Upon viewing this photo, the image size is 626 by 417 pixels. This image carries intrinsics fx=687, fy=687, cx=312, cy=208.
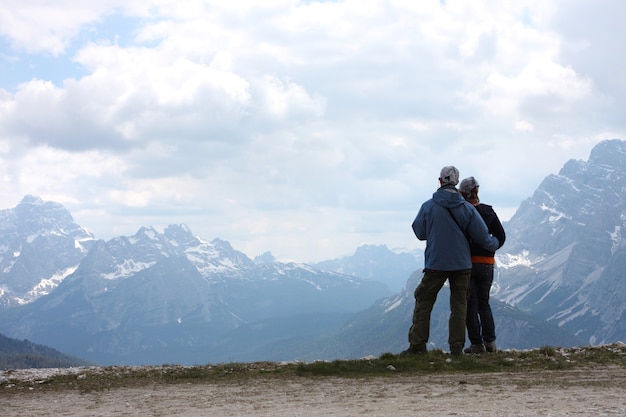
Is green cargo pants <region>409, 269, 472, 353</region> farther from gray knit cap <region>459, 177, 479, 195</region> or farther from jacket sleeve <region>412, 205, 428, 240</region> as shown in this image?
gray knit cap <region>459, 177, 479, 195</region>

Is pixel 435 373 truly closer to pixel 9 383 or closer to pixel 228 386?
pixel 228 386

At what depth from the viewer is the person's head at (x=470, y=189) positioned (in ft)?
64.2

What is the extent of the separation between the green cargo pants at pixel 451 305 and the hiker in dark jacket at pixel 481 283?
949 mm

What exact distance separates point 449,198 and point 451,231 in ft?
2.84

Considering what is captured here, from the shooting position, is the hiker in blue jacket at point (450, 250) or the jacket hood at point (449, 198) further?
the jacket hood at point (449, 198)

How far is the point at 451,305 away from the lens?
59.7ft

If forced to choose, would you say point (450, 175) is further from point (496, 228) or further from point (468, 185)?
point (496, 228)

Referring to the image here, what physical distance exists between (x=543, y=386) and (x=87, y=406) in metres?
9.27

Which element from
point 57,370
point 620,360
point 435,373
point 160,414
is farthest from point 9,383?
point 620,360

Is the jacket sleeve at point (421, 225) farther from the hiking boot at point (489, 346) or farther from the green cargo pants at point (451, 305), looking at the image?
the hiking boot at point (489, 346)

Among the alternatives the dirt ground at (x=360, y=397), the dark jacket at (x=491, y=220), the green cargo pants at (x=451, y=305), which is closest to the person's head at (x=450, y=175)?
the dark jacket at (x=491, y=220)

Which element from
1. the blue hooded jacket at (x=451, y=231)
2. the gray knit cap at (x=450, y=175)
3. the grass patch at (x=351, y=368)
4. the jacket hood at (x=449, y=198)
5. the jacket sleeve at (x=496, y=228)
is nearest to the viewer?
the grass patch at (x=351, y=368)

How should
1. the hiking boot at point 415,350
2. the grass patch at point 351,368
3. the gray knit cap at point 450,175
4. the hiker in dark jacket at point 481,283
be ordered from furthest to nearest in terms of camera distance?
the hiker in dark jacket at point 481,283
the hiking boot at point 415,350
the gray knit cap at point 450,175
the grass patch at point 351,368

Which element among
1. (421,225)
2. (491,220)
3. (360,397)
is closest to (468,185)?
(491,220)
